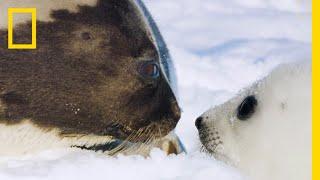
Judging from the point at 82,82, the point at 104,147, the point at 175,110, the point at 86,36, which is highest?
the point at 86,36

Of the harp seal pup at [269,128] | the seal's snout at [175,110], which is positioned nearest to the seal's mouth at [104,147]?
the seal's snout at [175,110]

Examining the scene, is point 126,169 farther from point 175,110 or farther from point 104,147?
point 175,110

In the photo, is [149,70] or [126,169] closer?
[126,169]

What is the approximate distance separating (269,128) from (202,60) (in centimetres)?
187

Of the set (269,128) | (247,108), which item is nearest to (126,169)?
(247,108)

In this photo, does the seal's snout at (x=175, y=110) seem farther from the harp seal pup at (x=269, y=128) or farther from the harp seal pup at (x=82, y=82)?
the harp seal pup at (x=269, y=128)

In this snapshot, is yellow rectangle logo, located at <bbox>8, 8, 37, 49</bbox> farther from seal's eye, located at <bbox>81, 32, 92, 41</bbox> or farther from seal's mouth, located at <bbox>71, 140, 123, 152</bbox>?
seal's mouth, located at <bbox>71, 140, 123, 152</bbox>

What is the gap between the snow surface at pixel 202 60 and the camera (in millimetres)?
3033

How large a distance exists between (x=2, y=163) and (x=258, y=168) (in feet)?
3.80

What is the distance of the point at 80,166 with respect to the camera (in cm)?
303

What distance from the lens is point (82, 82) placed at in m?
3.53

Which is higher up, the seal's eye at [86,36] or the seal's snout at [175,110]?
the seal's eye at [86,36]

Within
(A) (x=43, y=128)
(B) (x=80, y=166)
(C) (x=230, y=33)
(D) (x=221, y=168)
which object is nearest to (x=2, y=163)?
(A) (x=43, y=128)

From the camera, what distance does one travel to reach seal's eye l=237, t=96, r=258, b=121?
2.81 m
